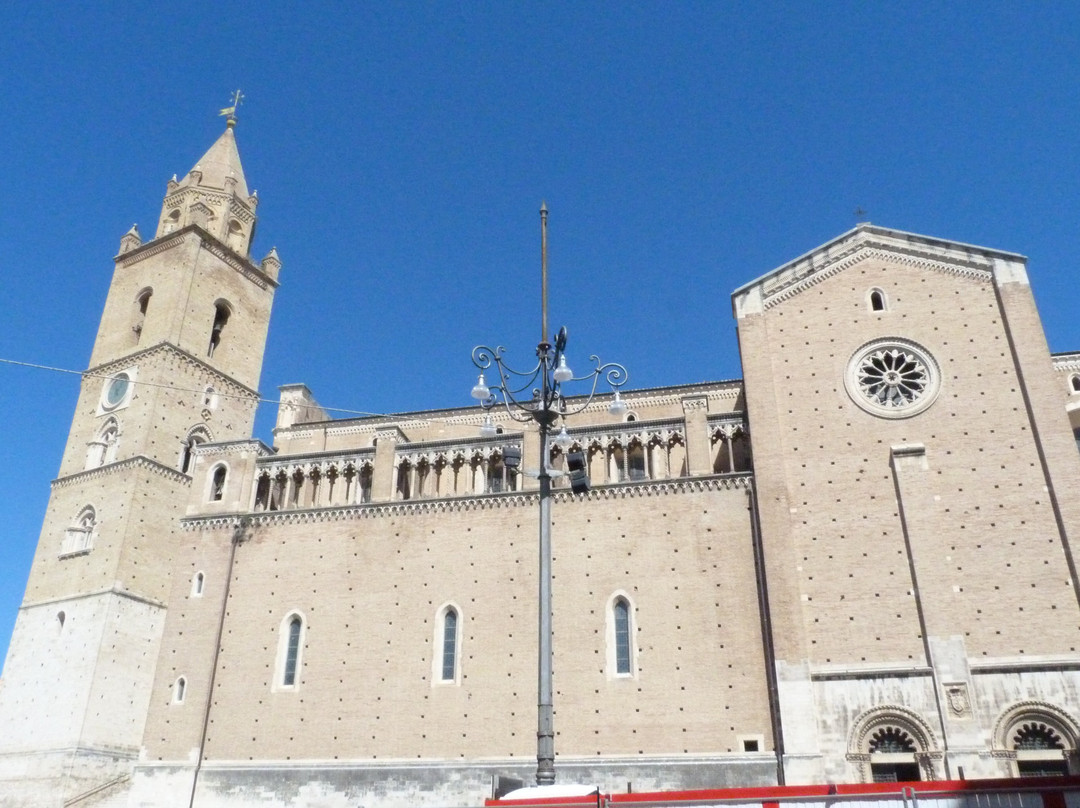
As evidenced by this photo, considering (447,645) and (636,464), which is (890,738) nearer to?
(636,464)

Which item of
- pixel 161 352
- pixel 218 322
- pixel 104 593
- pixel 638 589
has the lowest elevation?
pixel 638 589

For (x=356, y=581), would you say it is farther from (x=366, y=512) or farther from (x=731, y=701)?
(x=731, y=701)

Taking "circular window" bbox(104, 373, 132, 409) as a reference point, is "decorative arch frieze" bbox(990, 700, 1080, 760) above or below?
below

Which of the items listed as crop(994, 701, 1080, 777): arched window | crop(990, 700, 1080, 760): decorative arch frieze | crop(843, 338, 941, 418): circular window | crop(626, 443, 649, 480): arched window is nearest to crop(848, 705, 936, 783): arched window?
crop(990, 700, 1080, 760): decorative arch frieze

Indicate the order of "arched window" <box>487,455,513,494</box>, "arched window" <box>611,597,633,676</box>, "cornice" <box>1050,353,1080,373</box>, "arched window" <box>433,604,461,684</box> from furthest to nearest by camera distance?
"cornice" <box>1050,353,1080,373</box> < "arched window" <box>487,455,513,494</box> < "arched window" <box>433,604,461,684</box> < "arched window" <box>611,597,633,676</box>

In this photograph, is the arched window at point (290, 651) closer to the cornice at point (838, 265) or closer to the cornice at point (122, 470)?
the cornice at point (122, 470)

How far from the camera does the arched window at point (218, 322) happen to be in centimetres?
3250

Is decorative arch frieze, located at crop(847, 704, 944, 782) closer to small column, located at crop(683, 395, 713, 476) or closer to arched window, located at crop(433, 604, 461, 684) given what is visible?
small column, located at crop(683, 395, 713, 476)

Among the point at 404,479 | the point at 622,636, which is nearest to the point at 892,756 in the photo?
the point at 622,636

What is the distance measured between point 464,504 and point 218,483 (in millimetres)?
8122

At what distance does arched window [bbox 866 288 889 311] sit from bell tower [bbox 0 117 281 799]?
67.5ft

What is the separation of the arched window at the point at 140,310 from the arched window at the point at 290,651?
1269cm

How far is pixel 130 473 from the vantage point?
89.9 ft

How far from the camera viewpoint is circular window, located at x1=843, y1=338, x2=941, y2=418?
22781 millimetres
